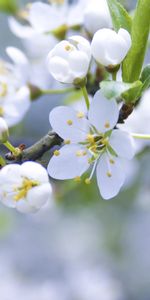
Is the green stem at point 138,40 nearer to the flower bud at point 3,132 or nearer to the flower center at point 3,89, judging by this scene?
the flower bud at point 3,132

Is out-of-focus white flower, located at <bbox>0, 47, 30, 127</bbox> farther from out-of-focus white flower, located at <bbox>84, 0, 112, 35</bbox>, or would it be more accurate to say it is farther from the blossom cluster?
the blossom cluster

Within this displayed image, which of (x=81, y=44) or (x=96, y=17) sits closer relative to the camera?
(x=81, y=44)

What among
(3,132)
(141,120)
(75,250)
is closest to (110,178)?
(3,132)

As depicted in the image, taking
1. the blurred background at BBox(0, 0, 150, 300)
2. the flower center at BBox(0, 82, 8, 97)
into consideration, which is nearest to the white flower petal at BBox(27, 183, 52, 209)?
the flower center at BBox(0, 82, 8, 97)

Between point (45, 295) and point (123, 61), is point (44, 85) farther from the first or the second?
point (45, 295)

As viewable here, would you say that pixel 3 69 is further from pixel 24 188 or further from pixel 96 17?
pixel 24 188

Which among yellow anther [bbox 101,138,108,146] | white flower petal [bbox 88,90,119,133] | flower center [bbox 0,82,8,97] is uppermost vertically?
white flower petal [bbox 88,90,119,133]
